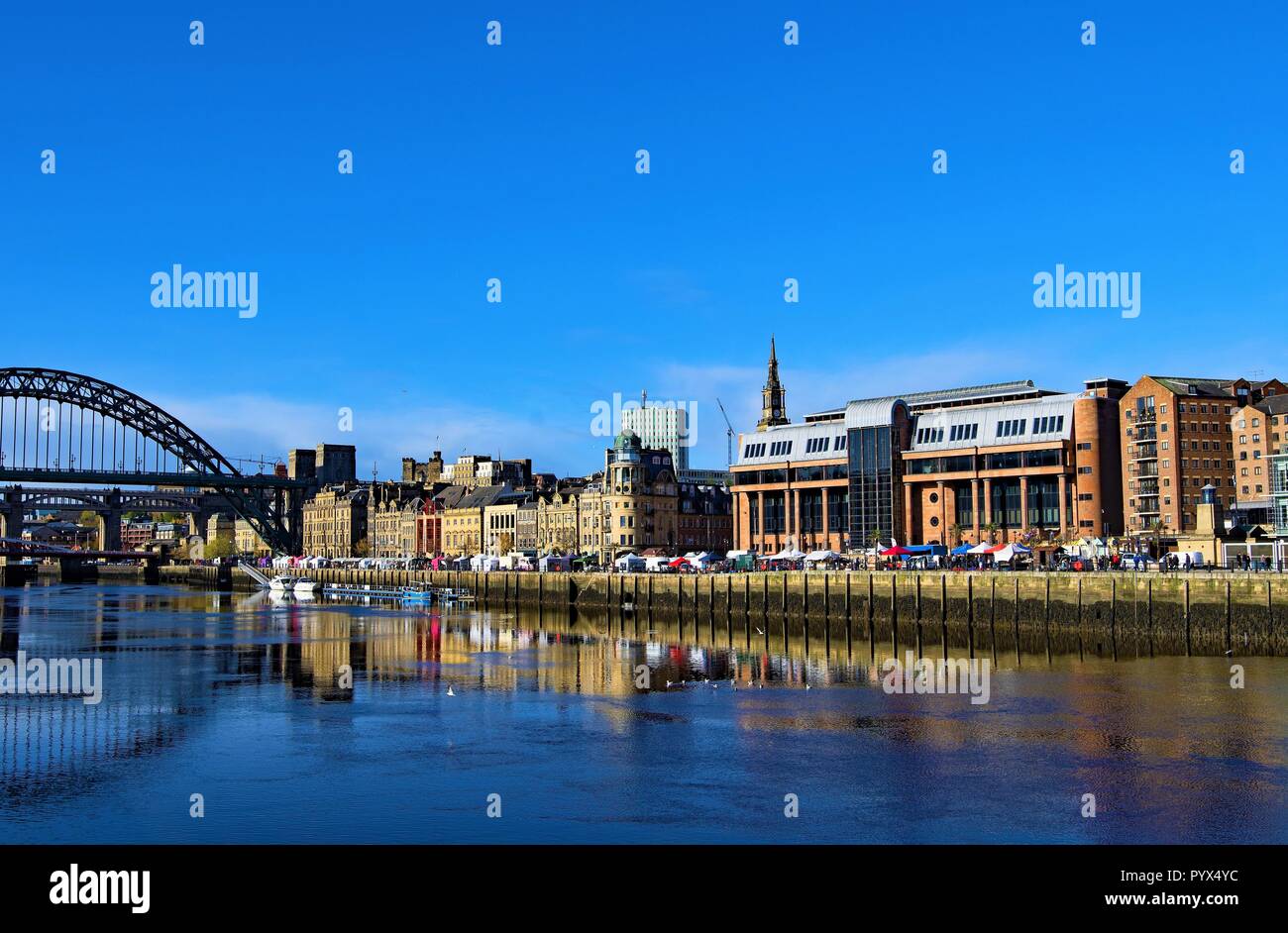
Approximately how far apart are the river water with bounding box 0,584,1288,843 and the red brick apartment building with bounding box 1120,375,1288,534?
58141mm

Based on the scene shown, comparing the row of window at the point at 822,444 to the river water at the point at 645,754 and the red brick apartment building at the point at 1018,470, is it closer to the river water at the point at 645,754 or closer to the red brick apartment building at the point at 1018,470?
the red brick apartment building at the point at 1018,470

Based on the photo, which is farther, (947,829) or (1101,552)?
(1101,552)

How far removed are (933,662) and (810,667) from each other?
6.95 metres

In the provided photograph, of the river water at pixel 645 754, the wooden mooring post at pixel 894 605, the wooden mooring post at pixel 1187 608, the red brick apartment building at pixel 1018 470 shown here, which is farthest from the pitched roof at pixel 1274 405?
the river water at pixel 645 754

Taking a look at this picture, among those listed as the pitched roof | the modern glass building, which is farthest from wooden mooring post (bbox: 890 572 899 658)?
the pitched roof

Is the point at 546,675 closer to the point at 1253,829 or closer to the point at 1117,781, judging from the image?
the point at 1117,781

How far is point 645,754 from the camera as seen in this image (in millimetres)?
40312

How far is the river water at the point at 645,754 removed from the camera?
30969 millimetres

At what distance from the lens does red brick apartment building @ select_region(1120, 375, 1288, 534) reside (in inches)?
4685

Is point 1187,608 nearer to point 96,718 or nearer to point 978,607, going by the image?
point 978,607

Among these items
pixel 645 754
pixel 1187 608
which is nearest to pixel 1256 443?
pixel 1187 608

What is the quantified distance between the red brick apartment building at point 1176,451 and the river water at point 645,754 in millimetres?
58141

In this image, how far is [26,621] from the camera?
110m
